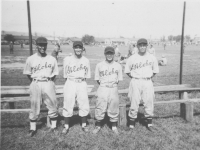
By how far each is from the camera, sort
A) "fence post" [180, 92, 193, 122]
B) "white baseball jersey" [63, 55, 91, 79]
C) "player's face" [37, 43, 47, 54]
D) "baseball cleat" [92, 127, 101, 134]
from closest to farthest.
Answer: "player's face" [37, 43, 47, 54] → "white baseball jersey" [63, 55, 91, 79] → "baseball cleat" [92, 127, 101, 134] → "fence post" [180, 92, 193, 122]

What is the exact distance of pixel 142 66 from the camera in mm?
3816

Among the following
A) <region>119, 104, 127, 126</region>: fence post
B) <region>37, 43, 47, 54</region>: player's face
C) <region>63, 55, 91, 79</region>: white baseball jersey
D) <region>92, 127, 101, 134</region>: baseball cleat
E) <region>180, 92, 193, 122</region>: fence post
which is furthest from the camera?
<region>180, 92, 193, 122</region>: fence post

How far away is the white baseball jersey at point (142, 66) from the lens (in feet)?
12.5

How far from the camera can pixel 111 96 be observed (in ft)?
12.2

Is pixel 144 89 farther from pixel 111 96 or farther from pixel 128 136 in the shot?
pixel 128 136

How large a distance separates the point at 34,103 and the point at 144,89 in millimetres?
2276

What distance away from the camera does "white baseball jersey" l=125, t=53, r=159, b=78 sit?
12.5 ft

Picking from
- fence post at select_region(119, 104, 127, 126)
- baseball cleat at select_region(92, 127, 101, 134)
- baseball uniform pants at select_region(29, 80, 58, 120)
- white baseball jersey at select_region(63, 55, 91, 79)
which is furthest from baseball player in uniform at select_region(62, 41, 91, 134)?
fence post at select_region(119, 104, 127, 126)

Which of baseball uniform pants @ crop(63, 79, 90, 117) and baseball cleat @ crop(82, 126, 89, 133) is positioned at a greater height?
baseball uniform pants @ crop(63, 79, 90, 117)

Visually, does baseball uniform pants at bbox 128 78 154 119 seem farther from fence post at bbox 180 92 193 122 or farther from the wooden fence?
fence post at bbox 180 92 193 122

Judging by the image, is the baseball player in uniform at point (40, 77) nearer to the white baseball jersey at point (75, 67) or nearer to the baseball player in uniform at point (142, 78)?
the white baseball jersey at point (75, 67)

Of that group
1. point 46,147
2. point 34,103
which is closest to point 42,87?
point 34,103

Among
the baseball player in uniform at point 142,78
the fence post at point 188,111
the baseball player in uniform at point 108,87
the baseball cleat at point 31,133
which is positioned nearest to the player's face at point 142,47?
the baseball player in uniform at point 142,78

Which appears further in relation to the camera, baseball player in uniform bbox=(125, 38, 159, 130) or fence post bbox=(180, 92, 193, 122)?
fence post bbox=(180, 92, 193, 122)
